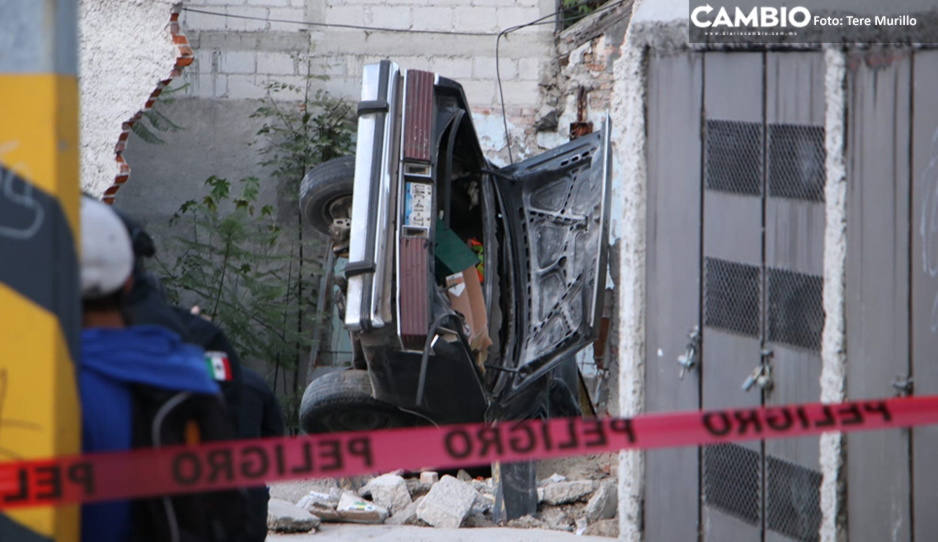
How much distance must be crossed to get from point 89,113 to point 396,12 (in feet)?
9.86

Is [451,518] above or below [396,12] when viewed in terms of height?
below

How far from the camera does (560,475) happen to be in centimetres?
747

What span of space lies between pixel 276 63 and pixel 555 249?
12.6 feet

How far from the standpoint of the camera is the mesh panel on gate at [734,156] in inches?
160

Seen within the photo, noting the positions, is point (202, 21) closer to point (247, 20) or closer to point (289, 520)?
point (247, 20)

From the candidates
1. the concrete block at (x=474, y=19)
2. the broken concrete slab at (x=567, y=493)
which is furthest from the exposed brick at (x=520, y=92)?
the broken concrete slab at (x=567, y=493)

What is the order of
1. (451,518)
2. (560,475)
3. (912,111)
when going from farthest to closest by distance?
(560,475), (451,518), (912,111)

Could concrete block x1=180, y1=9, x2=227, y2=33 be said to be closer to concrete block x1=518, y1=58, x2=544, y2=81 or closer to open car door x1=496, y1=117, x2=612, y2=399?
concrete block x1=518, y1=58, x2=544, y2=81

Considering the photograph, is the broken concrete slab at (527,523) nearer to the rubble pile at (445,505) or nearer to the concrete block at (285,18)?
the rubble pile at (445,505)

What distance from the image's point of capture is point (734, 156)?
412 cm

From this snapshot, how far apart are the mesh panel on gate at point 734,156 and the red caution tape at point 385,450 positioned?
3.99 feet

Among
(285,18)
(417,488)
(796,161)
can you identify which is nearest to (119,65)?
(285,18)

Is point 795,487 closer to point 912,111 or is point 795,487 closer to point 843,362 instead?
point 843,362

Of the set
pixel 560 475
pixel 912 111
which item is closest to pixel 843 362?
pixel 912 111
